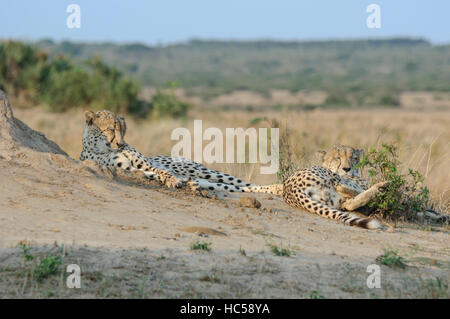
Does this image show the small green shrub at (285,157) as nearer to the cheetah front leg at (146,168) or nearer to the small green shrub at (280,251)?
the cheetah front leg at (146,168)

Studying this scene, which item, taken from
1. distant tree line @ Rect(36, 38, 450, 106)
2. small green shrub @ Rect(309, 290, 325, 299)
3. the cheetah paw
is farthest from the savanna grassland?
distant tree line @ Rect(36, 38, 450, 106)

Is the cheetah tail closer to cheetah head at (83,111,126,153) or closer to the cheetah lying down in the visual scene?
the cheetah lying down

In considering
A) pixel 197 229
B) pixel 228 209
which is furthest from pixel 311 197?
pixel 197 229

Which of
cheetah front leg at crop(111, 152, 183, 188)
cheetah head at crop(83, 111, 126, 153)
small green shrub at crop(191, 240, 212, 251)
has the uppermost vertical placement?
cheetah head at crop(83, 111, 126, 153)

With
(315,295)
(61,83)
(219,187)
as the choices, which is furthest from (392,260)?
(61,83)

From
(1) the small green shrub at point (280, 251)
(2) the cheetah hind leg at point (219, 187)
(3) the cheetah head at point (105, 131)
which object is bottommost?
(2) the cheetah hind leg at point (219, 187)

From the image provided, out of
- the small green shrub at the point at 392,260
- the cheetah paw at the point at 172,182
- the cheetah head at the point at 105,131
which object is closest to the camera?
the small green shrub at the point at 392,260

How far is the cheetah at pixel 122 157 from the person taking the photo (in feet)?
24.9

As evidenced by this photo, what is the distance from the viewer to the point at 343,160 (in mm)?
6965

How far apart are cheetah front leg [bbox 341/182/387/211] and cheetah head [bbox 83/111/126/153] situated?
281 centimetres

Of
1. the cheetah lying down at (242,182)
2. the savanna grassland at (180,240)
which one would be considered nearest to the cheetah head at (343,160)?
the cheetah lying down at (242,182)

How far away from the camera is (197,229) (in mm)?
4992

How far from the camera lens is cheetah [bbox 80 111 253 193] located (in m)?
7.58

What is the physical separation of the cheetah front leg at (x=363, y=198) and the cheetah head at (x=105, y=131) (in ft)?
9.20
